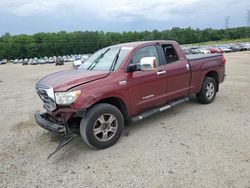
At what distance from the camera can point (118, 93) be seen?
4.63 m

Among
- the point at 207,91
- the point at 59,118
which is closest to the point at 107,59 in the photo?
the point at 59,118

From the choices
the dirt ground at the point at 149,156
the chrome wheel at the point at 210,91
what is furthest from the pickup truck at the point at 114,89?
the chrome wheel at the point at 210,91

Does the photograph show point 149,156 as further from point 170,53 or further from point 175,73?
point 170,53

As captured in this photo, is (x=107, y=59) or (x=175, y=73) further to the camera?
(x=175, y=73)

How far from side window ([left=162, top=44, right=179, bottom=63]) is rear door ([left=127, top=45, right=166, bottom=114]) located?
1.01ft

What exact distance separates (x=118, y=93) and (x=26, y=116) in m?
3.59

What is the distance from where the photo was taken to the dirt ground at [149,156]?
11.7ft

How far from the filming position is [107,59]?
528 cm

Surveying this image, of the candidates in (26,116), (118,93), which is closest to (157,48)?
(118,93)

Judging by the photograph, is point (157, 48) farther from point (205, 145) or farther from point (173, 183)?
point (173, 183)

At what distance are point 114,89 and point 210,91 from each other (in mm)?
3497

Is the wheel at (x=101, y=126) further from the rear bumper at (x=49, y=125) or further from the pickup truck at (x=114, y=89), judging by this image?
the rear bumper at (x=49, y=125)

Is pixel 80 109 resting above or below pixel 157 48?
below

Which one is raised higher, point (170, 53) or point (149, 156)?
point (170, 53)
